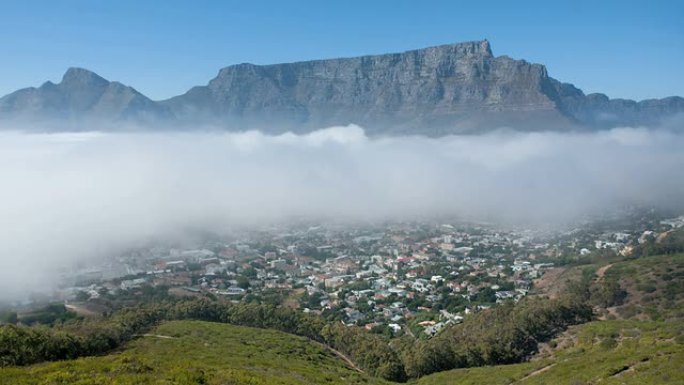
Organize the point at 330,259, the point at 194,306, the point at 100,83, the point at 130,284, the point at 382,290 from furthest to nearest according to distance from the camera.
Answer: the point at 100,83 < the point at 330,259 < the point at 382,290 < the point at 130,284 < the point at 194,306

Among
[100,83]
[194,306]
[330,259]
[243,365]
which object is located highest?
[100,83]

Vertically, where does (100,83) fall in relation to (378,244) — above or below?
above

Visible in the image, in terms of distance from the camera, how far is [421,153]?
179 m

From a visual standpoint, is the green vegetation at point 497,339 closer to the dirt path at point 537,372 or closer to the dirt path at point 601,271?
the dirt path at point 537,372

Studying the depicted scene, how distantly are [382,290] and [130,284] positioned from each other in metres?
27.2

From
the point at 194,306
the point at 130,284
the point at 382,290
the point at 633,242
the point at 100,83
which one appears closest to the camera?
the point at 194,306

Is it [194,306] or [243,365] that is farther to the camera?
[194,306]

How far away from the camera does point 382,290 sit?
184 feet

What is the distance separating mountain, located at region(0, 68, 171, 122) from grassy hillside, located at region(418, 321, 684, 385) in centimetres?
18567

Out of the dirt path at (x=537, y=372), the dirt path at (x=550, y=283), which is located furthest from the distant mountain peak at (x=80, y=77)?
the dirt path at (x=537, y=372)

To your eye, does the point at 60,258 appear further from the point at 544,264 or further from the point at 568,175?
the point at 568,175

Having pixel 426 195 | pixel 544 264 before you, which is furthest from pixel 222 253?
pixel 426 195

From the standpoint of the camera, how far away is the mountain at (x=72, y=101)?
17100cm

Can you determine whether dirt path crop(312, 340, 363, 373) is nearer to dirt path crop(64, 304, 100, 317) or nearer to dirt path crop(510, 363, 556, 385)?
dirt path crop(510, 363, 556, 385)
